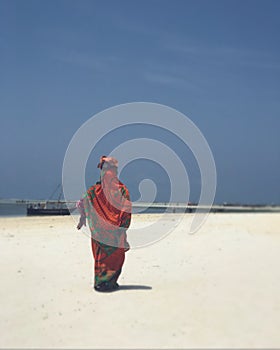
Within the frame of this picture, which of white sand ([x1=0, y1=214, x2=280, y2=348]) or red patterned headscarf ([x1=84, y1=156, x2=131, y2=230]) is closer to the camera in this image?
white sand ([x1=0, y1=214, x2=280, y2=348])

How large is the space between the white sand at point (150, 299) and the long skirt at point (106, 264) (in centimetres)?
37

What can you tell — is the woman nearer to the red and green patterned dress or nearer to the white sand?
the red and green patterned dress

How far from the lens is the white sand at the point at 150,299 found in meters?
8.38

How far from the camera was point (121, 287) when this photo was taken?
1155cm

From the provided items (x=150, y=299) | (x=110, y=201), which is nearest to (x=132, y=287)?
(x=150, y=299)

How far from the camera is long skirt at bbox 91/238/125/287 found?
11.2 metres

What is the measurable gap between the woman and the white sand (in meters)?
0.45

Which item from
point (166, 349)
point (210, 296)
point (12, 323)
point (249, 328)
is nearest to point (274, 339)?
point (249, 328)

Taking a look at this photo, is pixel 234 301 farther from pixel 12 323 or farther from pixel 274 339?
pixel 12 323

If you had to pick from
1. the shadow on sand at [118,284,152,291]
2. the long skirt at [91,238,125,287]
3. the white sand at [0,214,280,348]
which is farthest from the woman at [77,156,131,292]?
the white sand at [0,214,280,348]

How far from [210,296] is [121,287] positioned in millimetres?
1955

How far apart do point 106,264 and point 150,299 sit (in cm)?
130

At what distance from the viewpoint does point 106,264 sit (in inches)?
444

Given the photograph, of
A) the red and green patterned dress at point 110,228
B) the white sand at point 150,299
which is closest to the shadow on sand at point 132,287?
the white sand at point 150,299
